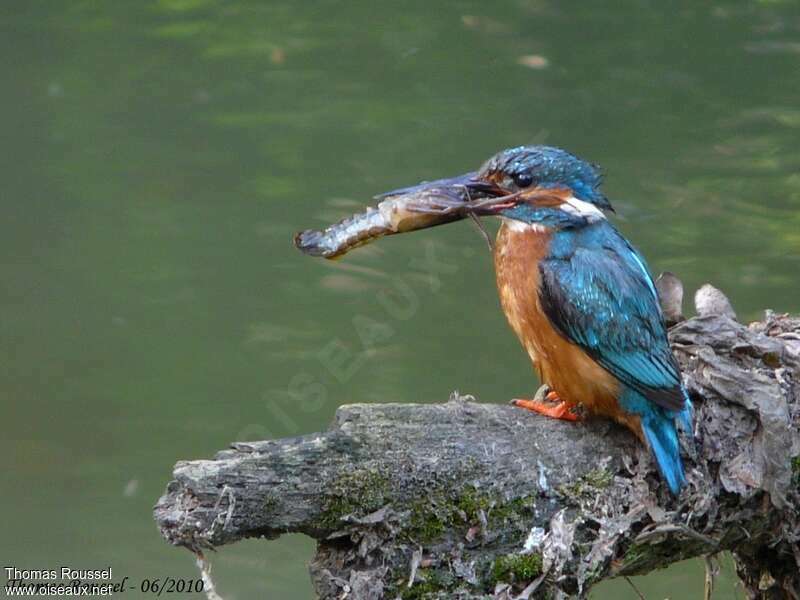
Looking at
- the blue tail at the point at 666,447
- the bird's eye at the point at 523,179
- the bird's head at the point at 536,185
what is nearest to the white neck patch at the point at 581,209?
the bird's head at the point at 536,185

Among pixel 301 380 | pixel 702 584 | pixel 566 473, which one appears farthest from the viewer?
pixel 301 380

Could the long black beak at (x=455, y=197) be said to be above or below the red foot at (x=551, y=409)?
above

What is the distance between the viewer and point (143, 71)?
7.96 metres

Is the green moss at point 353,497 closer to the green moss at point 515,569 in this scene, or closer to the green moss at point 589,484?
the green moss at point 515,569

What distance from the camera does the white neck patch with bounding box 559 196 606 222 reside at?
3.77 m

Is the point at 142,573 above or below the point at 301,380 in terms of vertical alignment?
below

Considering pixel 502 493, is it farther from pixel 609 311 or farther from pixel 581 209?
pixel 581 209

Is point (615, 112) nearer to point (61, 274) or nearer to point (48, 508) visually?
point (61, 274)

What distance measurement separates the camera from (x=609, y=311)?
A: 141 inches

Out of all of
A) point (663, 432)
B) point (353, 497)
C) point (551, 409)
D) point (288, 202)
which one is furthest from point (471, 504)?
point (288, 202)

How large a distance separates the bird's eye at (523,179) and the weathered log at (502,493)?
695 millimetres

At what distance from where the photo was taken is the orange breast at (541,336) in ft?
11.6

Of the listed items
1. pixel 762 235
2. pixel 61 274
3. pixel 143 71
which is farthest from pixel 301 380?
pixel 762 235

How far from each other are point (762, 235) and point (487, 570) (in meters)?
5.00
